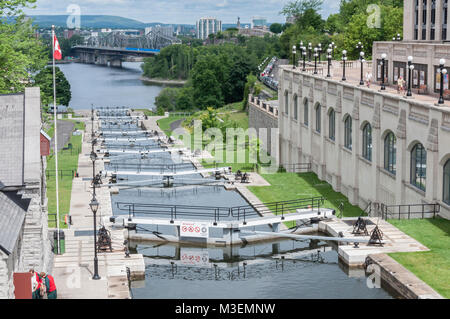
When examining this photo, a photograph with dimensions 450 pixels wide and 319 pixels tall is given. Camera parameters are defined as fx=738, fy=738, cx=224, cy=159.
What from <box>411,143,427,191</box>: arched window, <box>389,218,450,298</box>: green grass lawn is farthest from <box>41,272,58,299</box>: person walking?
<box>411,143,427,191</box>: arched window

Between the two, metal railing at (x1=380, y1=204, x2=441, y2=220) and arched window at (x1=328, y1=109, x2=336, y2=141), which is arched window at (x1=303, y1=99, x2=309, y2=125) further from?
metal railing at (x1=380, y1=204, x2=441, y2=220)

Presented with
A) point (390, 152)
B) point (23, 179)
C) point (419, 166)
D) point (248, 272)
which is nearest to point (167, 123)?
point (390, 152)

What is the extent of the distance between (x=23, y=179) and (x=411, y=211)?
21.7 metres

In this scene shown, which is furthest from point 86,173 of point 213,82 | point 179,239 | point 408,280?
point 213,82

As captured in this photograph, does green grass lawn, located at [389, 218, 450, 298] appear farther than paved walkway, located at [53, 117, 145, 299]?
Yes

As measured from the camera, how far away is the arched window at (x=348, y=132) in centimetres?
5175

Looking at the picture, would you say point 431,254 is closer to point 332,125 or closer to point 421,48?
point 421,48

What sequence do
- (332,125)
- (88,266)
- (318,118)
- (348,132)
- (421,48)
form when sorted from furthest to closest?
(318,118)
(332,125)
(421,48)
(348,132)
(88,266)

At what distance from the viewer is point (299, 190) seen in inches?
2104

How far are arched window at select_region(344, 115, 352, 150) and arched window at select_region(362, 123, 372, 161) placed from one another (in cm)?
303

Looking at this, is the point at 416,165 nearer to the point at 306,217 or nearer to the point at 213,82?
the point at 306,217

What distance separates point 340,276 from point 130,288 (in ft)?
30.9

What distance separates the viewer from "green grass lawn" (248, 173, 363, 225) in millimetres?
49125

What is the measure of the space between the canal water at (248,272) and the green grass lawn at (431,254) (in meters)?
1.84
